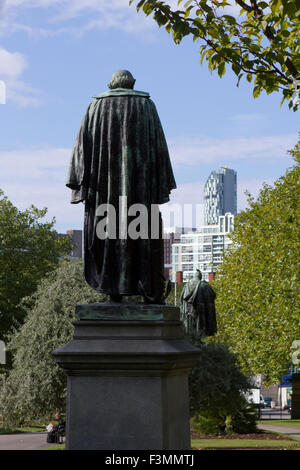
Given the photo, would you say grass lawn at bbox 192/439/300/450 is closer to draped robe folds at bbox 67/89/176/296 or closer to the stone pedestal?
draped robe folds at bbox 67/89/176/296

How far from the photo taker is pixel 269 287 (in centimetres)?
3384

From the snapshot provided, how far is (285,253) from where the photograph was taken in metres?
33.0

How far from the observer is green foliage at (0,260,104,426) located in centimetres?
2388

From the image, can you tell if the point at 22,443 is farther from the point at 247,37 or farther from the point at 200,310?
the point at 247,37

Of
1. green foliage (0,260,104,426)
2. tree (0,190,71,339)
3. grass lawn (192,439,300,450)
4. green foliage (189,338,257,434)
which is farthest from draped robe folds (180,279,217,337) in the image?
tree (0,190,71,339)

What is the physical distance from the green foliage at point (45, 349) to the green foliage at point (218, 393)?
→ 3824 millimetres

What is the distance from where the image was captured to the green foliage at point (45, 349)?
23.9 metres

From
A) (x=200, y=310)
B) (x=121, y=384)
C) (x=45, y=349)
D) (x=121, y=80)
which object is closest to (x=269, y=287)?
(x=200, y=310)

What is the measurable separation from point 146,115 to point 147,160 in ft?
1.58

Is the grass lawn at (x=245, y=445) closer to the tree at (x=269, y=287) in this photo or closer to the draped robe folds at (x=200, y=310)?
the draped robe folds at (x=200, y=310)

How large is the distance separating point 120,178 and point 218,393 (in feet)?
51.6

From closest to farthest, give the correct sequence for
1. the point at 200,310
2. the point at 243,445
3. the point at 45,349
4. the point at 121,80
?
the point at 121,80 → the point at 243,445 → the point at 200,310 → the point at 45,349

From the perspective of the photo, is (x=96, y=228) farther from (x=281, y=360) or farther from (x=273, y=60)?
(x=281, y=360)

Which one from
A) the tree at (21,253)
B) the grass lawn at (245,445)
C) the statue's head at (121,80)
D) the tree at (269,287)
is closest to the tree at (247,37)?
the statue's head at (121,80)
